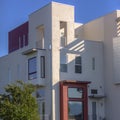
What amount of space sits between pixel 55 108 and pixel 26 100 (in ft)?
25.6

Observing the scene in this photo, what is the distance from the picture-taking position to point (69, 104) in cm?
3909

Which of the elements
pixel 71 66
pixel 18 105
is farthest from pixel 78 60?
pixel 18 105

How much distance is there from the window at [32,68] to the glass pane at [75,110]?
14.1 feet

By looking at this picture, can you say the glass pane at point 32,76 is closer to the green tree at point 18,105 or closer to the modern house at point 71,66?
the modern house at point 71,66

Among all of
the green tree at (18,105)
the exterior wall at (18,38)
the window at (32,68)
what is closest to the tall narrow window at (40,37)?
the window at (32,68)

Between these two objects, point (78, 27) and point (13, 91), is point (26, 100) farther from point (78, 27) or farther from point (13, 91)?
point (78, 27)

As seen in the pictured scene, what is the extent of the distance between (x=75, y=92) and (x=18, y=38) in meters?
14.5

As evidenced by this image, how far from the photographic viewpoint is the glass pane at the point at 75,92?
129ft

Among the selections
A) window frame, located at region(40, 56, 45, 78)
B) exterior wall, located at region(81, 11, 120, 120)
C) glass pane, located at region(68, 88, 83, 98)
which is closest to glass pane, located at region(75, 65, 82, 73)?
glass pane, located at region(68, 88, 83, 98)

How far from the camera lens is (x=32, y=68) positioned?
135 feet

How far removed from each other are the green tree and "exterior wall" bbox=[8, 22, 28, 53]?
62.0 ft

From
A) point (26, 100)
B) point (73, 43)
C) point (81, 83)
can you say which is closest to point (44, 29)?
point (73, 43)

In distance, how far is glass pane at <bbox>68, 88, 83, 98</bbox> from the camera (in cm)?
3941

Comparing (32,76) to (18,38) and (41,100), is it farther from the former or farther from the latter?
(18,38)
